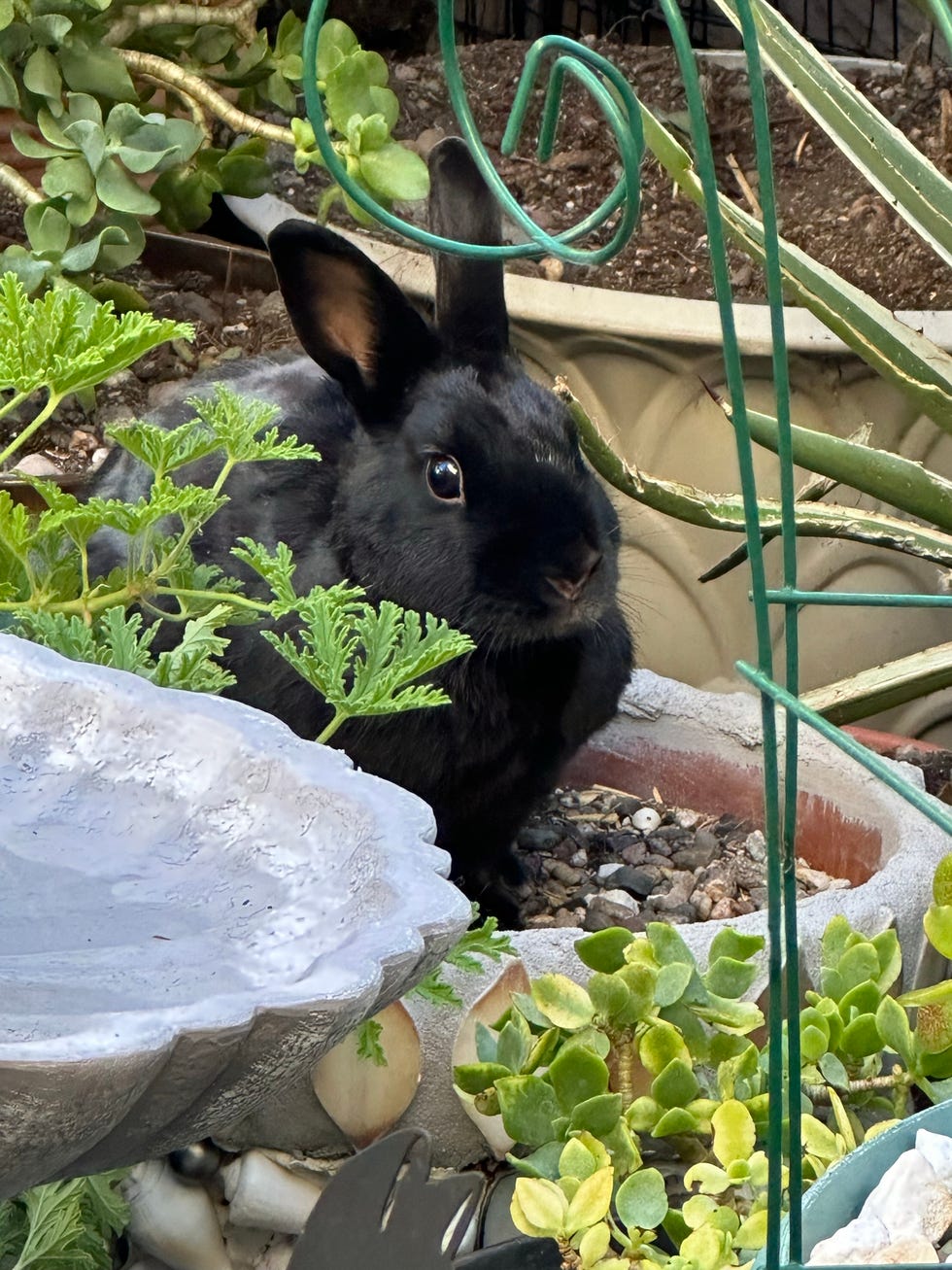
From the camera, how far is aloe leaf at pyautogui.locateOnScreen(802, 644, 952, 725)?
79.8 inches

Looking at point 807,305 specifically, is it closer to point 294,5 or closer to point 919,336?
point 919,336

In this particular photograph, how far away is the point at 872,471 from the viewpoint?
2006mm

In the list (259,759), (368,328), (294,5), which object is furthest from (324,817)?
(294,5)

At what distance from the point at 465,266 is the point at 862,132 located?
54 centimetres

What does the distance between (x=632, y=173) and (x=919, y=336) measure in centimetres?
134

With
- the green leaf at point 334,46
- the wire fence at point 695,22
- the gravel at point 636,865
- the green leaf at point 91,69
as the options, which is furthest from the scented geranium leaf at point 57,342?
the wire fence at point 695,22

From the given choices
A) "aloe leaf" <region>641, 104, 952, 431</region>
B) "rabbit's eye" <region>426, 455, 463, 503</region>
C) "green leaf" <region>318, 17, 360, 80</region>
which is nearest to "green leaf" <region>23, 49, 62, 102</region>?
"green leaf" <region>318, 17, 360, 80</region>

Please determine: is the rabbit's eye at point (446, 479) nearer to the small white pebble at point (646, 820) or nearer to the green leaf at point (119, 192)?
the small white pebble at point (646, 820)

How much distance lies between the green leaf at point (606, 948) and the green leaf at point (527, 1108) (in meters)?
0.14

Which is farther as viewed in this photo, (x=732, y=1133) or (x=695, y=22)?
(x=695, y=22)

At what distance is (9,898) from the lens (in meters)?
1.02

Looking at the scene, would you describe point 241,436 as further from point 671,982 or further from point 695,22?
point 695,22

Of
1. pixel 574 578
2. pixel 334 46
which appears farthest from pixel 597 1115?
pixel 334 46

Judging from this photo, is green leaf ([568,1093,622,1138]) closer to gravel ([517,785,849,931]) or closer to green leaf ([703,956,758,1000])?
green leaf ([703,956,758,1000])
